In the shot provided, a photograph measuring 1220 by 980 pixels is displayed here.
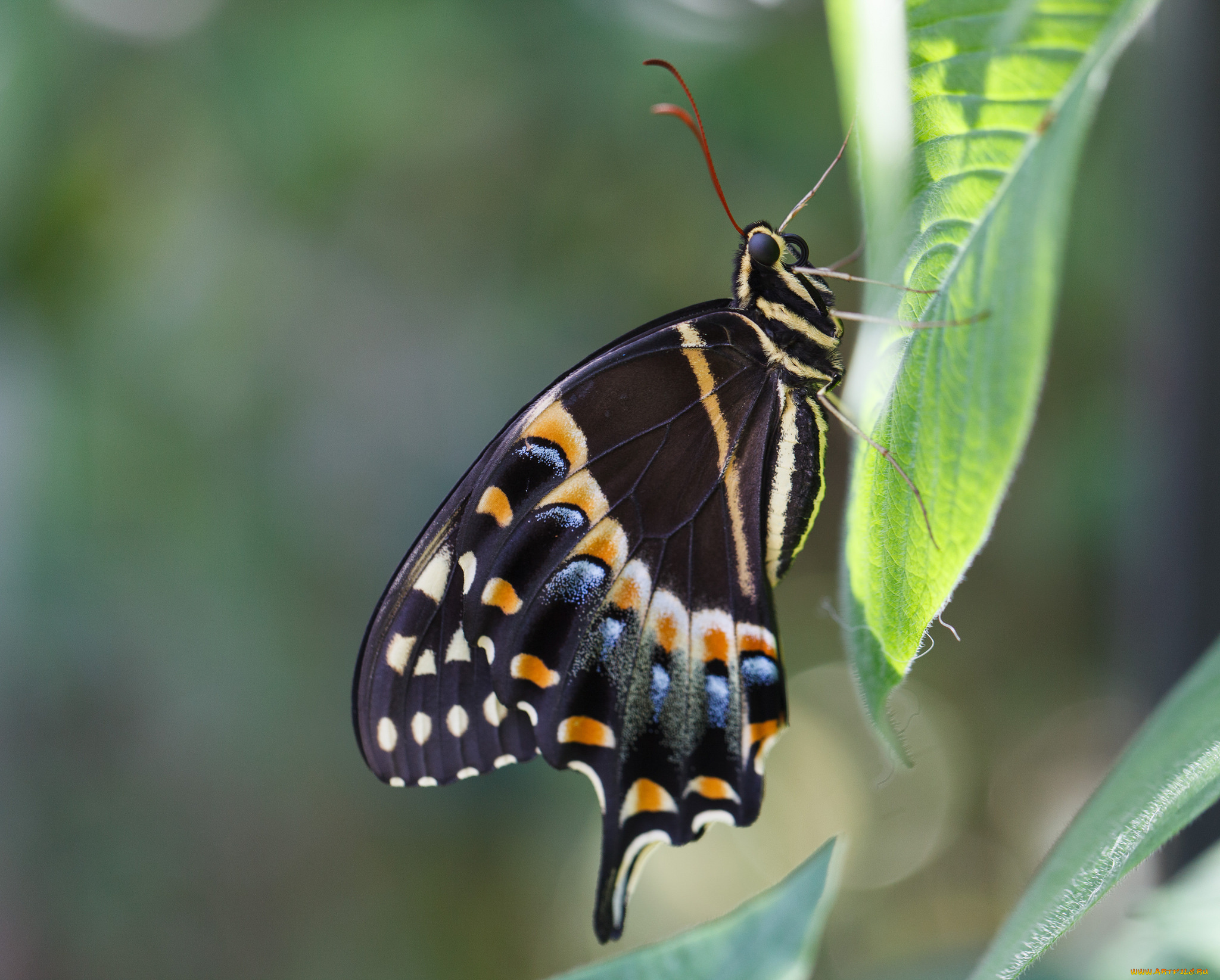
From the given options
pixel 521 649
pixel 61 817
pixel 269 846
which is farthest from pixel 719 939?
pixel 61 817

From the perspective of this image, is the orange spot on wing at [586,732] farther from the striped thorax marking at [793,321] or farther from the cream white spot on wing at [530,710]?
the striped thorax marking at [793,321]

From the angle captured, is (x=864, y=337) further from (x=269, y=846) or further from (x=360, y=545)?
(x=269, y=846)

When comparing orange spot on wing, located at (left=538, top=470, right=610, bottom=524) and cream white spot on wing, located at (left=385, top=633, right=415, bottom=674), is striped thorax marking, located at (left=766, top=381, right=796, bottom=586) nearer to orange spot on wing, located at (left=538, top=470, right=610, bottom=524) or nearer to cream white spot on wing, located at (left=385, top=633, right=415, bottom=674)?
orange spot on wing, located at (left=538, top=470, right=610, bottom=524)

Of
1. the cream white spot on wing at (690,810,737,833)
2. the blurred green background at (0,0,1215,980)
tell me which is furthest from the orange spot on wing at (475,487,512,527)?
the blurred green background at (0,0,1215,980)

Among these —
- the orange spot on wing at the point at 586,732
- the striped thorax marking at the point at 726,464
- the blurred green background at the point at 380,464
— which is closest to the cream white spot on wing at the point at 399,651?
the orange spot on wing at the point at 586,732

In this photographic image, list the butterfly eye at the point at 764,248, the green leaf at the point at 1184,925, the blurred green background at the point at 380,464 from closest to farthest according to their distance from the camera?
1. the green leaf at the point at 1184,925
2. the butterfly eye at the point at 764,248
3. the blurred green background at the point at 380,464

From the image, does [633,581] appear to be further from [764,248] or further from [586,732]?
[764,248]

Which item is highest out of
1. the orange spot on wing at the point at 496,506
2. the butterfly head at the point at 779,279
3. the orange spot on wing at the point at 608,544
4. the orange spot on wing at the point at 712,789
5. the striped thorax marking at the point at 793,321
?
the butterfly head at the point at 779,279
